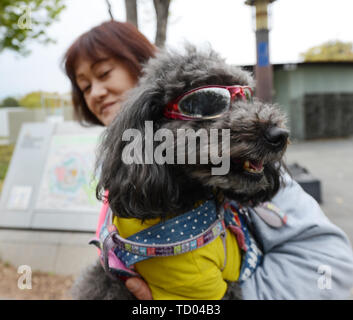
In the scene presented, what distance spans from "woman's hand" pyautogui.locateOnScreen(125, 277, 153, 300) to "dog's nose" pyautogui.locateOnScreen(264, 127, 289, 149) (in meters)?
0.77

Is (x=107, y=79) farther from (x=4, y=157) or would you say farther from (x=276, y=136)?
(x=4, y=157)

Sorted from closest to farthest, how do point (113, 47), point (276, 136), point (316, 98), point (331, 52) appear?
point (276, 136), point (113, 47), point (316, 98), point (331, 52)

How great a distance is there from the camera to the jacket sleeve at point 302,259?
1.17 m

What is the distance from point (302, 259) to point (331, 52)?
74.5ft

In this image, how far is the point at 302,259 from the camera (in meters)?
1.22

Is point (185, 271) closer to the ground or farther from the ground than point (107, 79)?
closer to the ground

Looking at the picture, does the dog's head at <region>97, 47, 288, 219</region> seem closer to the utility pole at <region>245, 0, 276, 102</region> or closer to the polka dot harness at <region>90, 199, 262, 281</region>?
the polka dot harness at <region>90, 199, 262, 281</region>

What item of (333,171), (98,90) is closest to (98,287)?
(98,90)

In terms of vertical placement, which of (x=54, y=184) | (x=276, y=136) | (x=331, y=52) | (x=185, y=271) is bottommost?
(x=54, y=184)

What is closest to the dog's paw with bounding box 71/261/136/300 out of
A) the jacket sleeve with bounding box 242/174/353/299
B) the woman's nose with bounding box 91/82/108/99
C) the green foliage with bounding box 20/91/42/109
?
the jacket sleeve with bounding box 242/174/353/299

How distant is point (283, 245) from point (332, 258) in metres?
0.19

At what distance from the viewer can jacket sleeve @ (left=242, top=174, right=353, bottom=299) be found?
1171 millimetres
